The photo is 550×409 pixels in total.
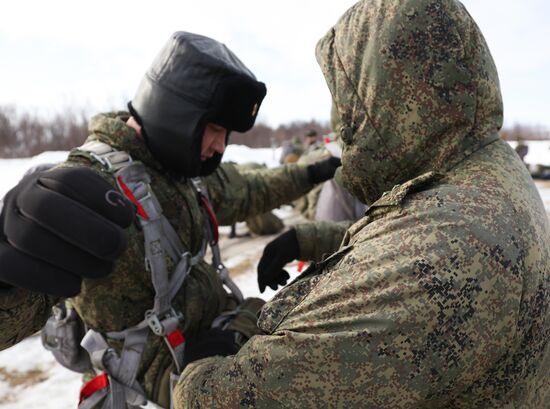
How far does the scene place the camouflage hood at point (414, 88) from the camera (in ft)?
3.63

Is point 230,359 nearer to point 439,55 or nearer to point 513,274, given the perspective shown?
point 513,274

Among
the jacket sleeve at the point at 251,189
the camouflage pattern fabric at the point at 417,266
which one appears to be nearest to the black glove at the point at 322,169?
the jacket sleeve at the point at 251,189

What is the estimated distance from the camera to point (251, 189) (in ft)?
8.55

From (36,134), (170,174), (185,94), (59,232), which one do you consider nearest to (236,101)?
(185,94)

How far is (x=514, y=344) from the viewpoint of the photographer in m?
0.95

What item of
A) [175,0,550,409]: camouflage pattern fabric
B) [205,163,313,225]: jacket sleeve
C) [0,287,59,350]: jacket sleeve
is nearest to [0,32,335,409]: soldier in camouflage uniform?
[0,287,59,350]: jacket sleeve

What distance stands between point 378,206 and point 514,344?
1.38 ft

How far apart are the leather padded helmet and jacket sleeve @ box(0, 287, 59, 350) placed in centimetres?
77

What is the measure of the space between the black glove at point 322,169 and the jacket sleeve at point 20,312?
1.66m

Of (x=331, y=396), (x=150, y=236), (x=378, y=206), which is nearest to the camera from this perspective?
(x=331, y=396)

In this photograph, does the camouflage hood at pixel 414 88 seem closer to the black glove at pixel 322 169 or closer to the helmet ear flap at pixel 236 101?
the helmet ear flap at pixel 236 101

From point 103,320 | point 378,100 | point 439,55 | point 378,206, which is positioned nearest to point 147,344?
point 103,320

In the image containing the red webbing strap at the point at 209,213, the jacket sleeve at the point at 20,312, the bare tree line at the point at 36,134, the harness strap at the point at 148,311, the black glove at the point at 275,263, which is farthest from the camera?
the bare tree line at the point at 36,134

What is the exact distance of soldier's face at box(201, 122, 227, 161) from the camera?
205 cm
